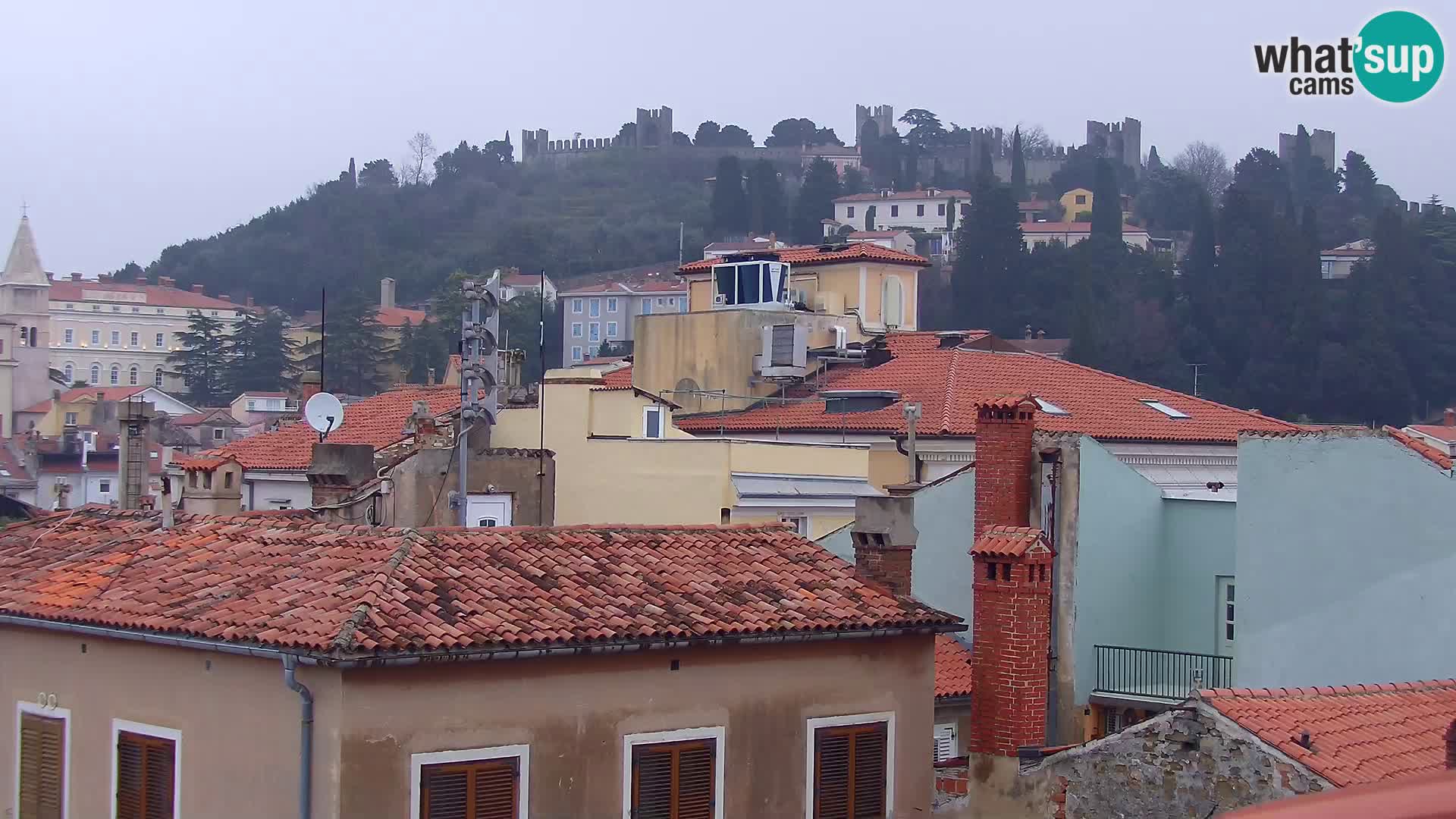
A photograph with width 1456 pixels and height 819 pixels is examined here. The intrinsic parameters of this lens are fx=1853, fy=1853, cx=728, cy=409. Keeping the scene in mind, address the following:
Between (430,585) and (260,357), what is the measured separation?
97.1 metres

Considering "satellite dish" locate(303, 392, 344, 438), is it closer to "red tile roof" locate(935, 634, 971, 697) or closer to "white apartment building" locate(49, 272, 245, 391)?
"red tile roof" locate(935, 634, 971, 697)

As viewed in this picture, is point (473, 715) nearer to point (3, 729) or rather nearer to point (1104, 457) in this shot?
point (3, 729)

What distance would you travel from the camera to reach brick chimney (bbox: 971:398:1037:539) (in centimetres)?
1670

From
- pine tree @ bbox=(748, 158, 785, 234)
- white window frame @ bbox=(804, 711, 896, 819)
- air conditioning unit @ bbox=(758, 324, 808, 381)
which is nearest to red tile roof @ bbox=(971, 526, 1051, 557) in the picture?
white window frame @ bbox=(804, 711, 896, 819)

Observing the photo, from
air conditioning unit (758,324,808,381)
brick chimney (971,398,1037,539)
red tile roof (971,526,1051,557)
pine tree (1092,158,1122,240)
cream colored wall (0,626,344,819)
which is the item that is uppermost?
pine tree (1092,158,1122,240)

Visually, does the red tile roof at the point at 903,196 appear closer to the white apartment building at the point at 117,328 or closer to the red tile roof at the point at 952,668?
the white apartment building at the point at 117,328

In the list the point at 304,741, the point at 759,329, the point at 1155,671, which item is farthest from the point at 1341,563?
the point at 759,329

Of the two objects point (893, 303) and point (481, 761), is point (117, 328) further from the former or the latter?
point (481, 761)

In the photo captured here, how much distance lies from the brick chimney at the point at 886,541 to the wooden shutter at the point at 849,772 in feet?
3.95

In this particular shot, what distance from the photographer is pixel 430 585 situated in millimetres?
12297

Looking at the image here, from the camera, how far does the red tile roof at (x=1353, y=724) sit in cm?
1002

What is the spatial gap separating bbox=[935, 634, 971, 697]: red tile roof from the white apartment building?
10252 cm

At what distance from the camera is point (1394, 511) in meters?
14.2

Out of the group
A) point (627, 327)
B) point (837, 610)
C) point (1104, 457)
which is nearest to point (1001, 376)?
point (1104, 457)
